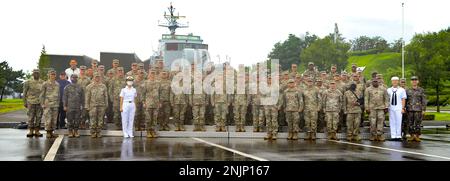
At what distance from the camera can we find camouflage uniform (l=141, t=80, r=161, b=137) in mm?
13883

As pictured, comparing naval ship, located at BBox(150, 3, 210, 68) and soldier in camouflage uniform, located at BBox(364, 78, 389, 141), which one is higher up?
naval ship, located at BBox(150, 3, 210, 68)

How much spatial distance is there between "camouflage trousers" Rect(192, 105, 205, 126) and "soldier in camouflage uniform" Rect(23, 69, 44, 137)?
4.33 meters

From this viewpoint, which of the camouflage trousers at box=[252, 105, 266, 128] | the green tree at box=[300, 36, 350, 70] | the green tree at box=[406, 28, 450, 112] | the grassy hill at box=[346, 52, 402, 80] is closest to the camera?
the camouflage trousers at box=[252, 105, 266, 128]

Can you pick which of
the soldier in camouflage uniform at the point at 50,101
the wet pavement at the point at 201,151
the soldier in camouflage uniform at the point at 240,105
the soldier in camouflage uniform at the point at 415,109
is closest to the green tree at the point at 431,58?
the soldier in camouflage uniform at the point at 415,109

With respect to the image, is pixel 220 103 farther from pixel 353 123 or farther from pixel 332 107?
pixel 353 123

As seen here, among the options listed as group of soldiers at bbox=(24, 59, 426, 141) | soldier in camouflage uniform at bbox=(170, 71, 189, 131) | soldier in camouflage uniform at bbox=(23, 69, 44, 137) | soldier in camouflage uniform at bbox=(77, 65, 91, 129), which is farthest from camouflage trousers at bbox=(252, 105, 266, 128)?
soldier in camouflage uniform at bbox=(23, 69, 44, 137)

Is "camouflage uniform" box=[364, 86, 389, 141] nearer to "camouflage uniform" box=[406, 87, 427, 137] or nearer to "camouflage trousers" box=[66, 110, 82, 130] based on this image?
"camouflage uniform" box=[406, 87, 427, 137]

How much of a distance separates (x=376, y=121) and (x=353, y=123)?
644 millimetres

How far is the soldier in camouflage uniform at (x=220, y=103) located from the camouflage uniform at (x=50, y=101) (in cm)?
443

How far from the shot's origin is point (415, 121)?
14.1m

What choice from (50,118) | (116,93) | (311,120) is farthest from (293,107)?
(50,118)

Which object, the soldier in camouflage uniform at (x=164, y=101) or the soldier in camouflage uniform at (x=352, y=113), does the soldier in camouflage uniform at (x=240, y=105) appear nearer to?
the soldier in camouflage uniform at (x=164, y=101)
